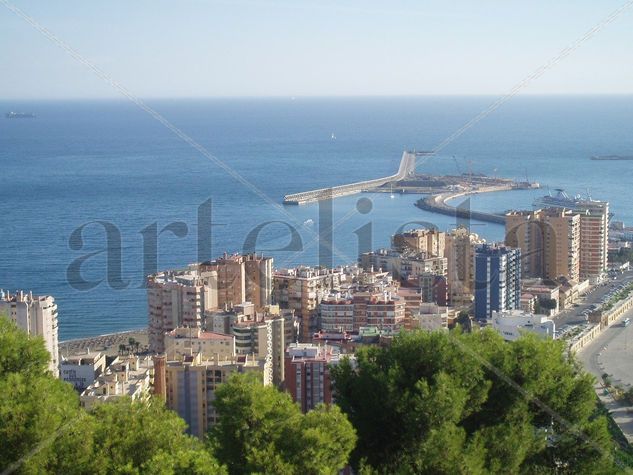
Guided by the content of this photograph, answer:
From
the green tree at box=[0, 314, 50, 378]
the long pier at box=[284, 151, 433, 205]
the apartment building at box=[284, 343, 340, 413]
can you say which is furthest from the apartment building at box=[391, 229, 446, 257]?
the green tree at box=[0, 314, 50, 378]

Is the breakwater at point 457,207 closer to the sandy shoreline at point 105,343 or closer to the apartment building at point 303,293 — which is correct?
the apartment building at point 303,293

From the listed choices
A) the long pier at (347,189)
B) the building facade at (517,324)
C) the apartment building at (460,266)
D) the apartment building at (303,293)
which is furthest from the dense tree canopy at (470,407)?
the long pier at (347,189)

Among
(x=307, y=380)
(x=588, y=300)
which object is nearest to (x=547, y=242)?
(x=588, y=300)

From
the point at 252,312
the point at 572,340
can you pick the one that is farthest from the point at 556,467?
the point at 572,340

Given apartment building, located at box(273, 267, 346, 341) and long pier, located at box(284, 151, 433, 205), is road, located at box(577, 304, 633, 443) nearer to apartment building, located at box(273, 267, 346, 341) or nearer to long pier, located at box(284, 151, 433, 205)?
apartment building, located at box(273, 267, 346, 341)

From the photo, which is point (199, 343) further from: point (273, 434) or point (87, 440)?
point (87, 440)
